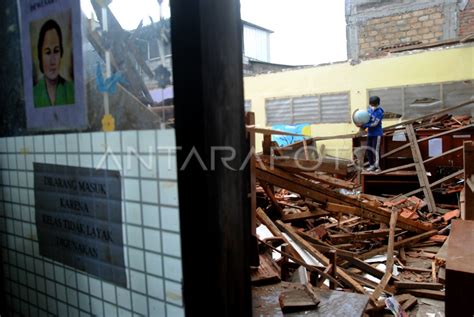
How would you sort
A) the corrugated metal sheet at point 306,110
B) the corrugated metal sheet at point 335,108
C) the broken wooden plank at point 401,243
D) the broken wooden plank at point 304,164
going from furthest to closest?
the corrugated metal sheet at point 306,110
the corrugated metal sheet at point 335,108
the broken wooden plank at point 401,243
the broken wooden plank at point 304,164

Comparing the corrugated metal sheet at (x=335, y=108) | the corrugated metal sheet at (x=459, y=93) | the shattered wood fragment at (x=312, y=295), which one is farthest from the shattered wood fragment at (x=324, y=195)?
the corrugated metal sheet at (x=335, y=108)

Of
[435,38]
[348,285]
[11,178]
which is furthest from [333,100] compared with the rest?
[11,178]

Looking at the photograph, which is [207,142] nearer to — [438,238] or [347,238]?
[347,238]

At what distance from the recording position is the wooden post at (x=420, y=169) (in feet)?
22.5

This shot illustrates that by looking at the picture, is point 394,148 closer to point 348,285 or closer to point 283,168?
point 283,168

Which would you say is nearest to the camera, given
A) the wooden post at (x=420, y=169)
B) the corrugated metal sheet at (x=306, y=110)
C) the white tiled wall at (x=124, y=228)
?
the white tiled wall at (x=124, y=228)

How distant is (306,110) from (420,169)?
21.4 ft

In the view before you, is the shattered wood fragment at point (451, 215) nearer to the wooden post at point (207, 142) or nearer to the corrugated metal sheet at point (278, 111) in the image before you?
the wooden post at point (207, 142)

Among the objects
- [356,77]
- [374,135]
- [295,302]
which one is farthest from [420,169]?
[295,302]

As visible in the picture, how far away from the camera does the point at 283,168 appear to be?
15.3 ft

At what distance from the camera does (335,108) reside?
1291 cm

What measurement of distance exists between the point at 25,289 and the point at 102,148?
1138 mm

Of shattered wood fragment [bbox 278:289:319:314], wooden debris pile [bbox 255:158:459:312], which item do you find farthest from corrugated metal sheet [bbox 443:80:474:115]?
shattered wood fragment [bbox 278:289:319:314]

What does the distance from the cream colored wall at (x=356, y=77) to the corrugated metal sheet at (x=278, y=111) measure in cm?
22
